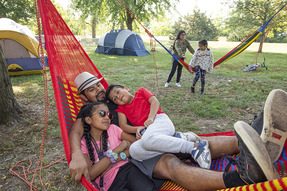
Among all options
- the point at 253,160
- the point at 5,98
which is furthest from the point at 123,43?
the point at 253,160

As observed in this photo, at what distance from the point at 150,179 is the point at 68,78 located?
136cm

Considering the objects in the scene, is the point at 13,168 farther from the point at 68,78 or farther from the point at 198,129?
the point at 198,129

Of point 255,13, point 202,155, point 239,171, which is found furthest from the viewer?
point 255,13

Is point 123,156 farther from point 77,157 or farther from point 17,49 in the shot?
point 17,49

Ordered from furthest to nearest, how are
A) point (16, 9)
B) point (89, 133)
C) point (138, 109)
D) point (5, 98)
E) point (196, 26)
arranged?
point (196, 26), point (16, 9), point (5, 98), point (138, 109), point (89, 133)

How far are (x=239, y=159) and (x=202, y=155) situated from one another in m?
0.28

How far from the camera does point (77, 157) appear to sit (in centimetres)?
123

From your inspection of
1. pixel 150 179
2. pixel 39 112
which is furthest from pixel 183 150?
pixel 39 112

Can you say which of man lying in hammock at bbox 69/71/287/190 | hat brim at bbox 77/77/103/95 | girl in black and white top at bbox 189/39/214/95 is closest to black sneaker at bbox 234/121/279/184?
man lying in hammock at bbox 69/71/287/190

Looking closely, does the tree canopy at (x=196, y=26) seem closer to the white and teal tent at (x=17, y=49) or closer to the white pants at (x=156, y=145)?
the white and teal tent at (x=17, y=49)

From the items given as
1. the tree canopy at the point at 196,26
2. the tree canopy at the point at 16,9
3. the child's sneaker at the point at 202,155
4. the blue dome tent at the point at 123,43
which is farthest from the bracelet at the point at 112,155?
the tree canopy at the point at 196,26

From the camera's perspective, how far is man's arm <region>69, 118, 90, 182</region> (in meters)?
1.13

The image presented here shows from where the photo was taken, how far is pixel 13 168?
1.94m

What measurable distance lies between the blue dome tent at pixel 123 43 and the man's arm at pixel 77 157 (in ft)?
31.3
